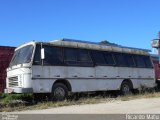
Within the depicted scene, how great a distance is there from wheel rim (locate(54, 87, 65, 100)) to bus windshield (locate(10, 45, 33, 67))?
6.26ft

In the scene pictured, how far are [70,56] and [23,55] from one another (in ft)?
7.44

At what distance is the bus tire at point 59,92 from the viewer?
1670cm

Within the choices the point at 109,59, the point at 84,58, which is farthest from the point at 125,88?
the point at 84,58

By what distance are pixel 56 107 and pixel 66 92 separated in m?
2.56

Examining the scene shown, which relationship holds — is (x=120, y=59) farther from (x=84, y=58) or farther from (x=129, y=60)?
(x=84, y=58)

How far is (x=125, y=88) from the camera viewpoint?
68.7 ft

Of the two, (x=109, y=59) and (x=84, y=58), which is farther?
(x=109, y=59)

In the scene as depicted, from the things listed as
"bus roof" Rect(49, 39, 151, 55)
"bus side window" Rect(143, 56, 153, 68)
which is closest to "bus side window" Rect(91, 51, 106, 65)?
"bus roof" Rect(49, 39, 151, 55)

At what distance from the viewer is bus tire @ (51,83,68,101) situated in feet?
54.8

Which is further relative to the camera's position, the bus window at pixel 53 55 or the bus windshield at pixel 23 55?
the bus window at pixel 53 55

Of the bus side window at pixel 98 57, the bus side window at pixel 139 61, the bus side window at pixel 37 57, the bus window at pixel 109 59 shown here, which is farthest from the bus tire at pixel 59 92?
the bus side window at pixel 139 61

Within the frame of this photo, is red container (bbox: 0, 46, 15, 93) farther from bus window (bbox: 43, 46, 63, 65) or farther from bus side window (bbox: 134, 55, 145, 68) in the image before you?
bus side window (bbox: 134, 55, 145, 68)

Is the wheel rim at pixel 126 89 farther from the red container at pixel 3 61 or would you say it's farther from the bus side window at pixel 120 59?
the red container at pixel 3 61

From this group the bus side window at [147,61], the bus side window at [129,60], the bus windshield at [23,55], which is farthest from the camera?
the bus side window at [147,61]
